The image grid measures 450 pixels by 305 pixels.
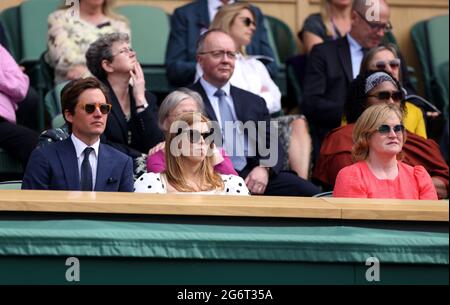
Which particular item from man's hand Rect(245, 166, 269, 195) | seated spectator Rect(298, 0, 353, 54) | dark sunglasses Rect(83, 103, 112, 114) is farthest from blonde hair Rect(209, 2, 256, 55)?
dark sunglasses Rect(83, 103, 112, 114)

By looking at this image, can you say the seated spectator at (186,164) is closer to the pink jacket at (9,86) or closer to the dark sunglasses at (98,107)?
the dark sunglasses at (98,107)

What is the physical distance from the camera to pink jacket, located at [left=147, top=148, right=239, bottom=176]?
623 cm

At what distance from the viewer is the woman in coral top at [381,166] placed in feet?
19.4

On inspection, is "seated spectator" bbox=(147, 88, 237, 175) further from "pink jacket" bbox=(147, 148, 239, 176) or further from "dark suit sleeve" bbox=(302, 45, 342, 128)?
"dark suit sleeve" bbox=(302, 45, 342, 128)

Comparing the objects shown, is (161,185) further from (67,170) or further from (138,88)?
(138,88)

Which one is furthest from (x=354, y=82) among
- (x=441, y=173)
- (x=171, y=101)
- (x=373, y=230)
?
(x=373, y=230)

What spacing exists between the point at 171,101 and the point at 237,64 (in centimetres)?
137

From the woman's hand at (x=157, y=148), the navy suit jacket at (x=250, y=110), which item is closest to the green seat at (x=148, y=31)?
the navy suit jacket at (x=250, y=110)

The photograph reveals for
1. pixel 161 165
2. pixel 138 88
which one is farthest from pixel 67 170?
pixel 138 88

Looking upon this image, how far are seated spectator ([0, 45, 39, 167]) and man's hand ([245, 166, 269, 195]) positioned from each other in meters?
1.20

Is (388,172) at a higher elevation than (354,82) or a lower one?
lower

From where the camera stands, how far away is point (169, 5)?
902 cm
